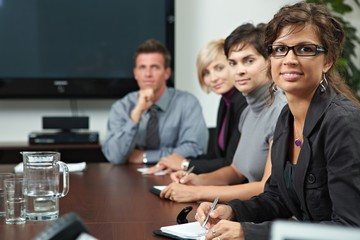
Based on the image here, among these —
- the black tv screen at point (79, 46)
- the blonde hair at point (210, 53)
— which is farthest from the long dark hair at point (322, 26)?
the black tv screen at point (79, 46)

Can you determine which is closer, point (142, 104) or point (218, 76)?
point (218, 76)

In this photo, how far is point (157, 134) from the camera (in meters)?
3.64

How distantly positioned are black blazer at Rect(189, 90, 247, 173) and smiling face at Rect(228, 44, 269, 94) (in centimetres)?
40

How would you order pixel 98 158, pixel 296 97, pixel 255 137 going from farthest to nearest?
pixel 98 158 → pixel 255 137 → pixel 296 97

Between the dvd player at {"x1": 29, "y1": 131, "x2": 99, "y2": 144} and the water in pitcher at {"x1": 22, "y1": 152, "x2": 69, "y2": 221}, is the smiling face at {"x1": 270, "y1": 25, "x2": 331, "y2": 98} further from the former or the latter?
the dvd player at {"x1": 29, "y1": 131, "x2": 99, "y2": 144}

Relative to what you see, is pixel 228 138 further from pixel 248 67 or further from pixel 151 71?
pixel 151 71

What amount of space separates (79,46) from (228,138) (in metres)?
1.87

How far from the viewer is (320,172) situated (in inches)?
67.7

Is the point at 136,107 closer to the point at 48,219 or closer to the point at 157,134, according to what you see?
the point at 157,134

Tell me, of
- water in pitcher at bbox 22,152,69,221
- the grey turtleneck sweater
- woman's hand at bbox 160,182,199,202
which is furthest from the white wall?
water in pitcher at bbox 22,152,69,221

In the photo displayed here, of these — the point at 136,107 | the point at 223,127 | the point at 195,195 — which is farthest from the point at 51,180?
the point at 136,107

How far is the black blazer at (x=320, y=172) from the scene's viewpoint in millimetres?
1598

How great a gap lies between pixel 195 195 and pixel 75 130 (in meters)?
2.50

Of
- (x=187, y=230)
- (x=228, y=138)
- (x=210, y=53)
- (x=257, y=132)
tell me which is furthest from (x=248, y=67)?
(x=187, y=230)
